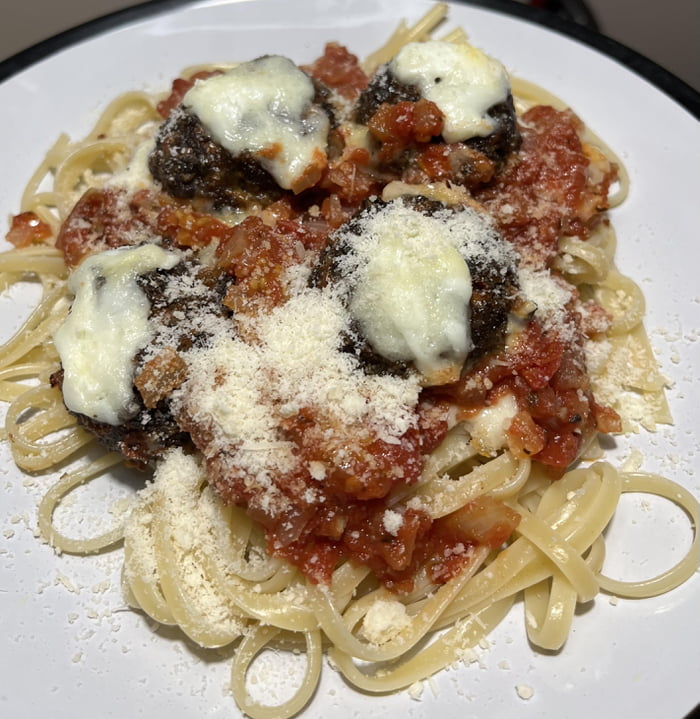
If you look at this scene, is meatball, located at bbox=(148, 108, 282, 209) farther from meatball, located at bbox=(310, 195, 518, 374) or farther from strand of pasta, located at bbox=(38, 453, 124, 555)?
strand of pasta, located at bbox=(38, 453, 124, 555)

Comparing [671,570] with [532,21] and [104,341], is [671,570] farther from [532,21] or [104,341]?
[532,21]

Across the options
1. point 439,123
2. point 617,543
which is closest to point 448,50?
point 439,123

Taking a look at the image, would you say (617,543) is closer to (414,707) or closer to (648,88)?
(414,707)

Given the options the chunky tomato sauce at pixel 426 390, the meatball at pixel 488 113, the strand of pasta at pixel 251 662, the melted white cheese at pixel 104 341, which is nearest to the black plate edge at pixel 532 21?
the chunky tomato sauce at pixel 426 390

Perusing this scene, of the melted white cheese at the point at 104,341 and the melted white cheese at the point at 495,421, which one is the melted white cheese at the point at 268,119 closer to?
the melted white cheese at the point at 104,341

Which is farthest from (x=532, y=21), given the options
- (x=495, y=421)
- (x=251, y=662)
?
(x=251, y=662)

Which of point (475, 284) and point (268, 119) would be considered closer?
point (475, 284)
